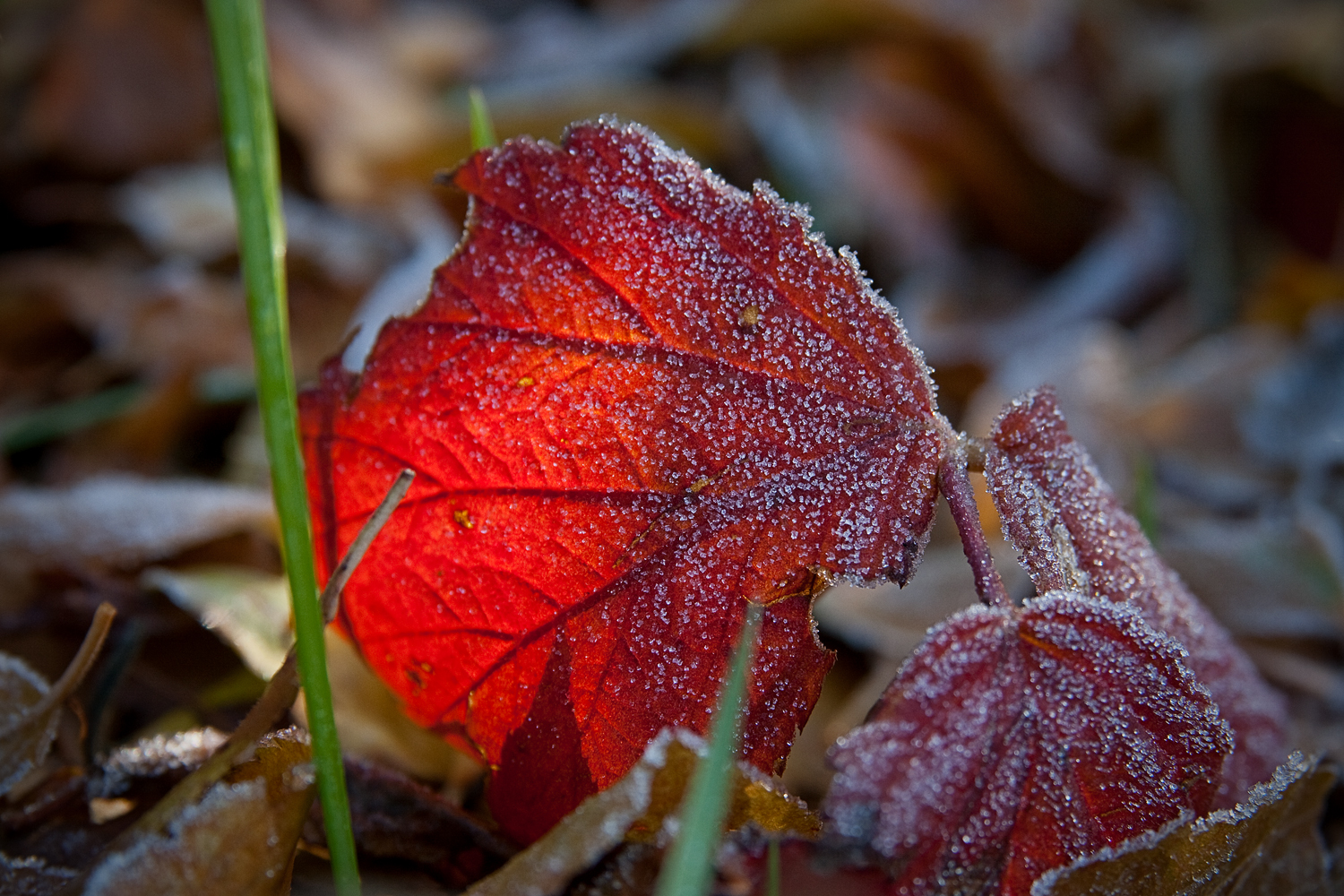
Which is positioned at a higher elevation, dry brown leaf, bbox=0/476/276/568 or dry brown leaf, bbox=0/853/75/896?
dry brown leaf, bbox=0/476/276/568

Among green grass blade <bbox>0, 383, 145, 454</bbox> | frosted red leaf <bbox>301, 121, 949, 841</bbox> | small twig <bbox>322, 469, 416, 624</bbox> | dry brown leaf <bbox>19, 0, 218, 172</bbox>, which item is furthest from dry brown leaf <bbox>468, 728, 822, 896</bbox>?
dry brown leaf <bbox>19, 0, 218, 172</bbox>

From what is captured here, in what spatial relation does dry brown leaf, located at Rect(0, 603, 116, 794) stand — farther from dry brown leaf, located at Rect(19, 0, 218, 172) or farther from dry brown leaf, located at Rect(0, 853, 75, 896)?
dry brown leaf, located at Rect(19, 0, 218, 172)

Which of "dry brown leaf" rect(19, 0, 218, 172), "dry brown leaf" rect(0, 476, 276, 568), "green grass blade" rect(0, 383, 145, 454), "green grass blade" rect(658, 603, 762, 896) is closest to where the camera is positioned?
"green grass blade" rect(658, 603, 762, 896)

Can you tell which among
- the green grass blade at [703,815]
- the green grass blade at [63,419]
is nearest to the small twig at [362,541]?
the green grass blade at [703,815]

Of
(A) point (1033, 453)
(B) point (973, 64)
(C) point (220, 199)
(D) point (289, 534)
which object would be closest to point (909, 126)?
(B) point (973, 64)

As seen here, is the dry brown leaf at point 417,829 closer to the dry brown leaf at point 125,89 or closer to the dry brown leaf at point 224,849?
the dry brown leaf at point 224,849

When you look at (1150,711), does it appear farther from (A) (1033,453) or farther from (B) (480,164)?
(B) (480,164)

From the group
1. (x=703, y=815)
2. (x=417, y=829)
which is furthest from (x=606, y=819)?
(x=417, y=829)
